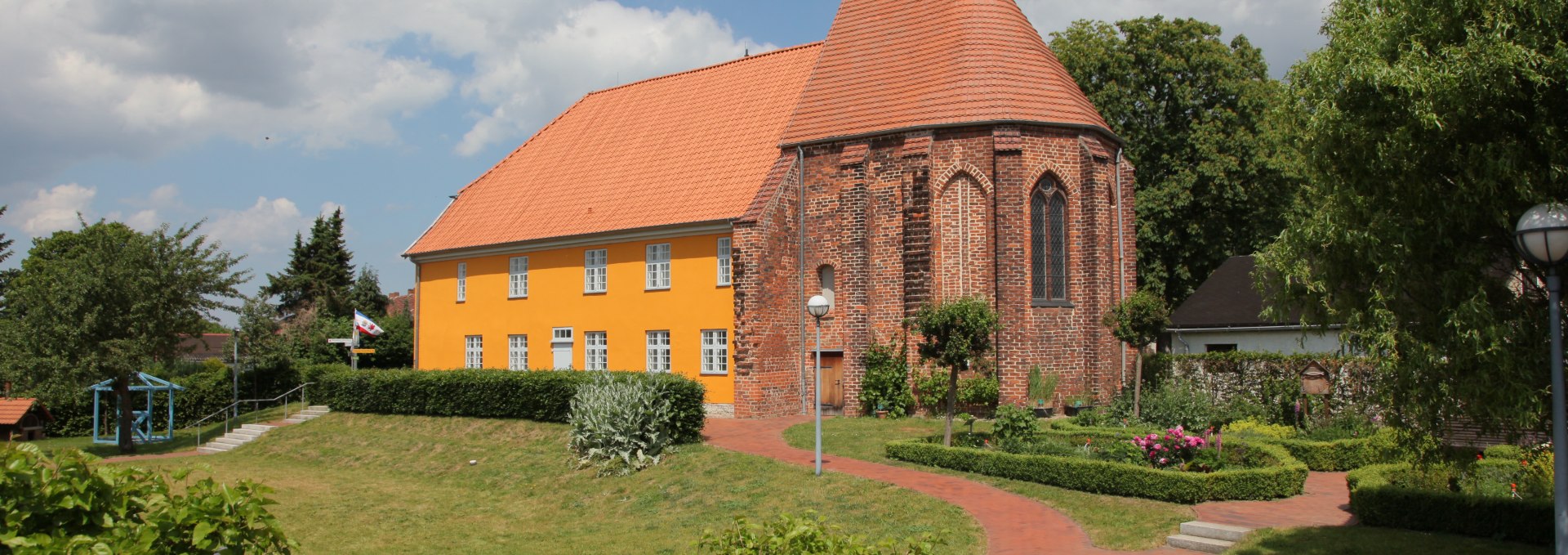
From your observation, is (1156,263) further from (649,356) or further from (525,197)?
(525,197)

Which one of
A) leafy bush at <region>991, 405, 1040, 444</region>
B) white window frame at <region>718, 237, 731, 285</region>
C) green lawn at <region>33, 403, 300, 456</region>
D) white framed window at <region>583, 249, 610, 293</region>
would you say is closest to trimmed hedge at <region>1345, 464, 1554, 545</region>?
leafy bush at <region>991, 405, 1040, 444</region>

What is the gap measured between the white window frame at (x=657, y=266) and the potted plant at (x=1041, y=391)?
994 cm

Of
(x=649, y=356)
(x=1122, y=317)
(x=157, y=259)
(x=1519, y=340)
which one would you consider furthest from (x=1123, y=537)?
(x=157, y=259)

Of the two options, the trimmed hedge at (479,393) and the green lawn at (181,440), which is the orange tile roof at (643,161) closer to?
the trimmed hedge at (479,393)

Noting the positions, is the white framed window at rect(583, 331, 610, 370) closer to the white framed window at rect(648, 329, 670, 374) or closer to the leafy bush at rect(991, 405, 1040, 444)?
the white framed window at rect(648, 329, 670, 374)

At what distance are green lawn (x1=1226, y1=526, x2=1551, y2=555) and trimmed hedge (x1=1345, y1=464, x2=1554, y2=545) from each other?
0.15 m

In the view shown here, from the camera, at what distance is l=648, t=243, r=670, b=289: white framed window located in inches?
1151

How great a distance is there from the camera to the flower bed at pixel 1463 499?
37.1 feet

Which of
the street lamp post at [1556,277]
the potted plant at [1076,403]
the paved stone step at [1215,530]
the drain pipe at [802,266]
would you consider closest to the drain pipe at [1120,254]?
the potted plant at [1076,403]

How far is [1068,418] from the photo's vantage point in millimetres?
24281

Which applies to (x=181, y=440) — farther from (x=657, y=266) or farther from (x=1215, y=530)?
(x=1215, y=530)

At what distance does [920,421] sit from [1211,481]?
34.2 feet

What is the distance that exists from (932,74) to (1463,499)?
1767cm

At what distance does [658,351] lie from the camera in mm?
29203
